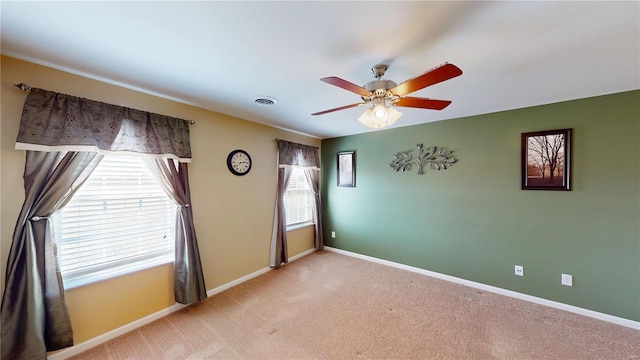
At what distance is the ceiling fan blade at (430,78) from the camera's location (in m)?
1.24

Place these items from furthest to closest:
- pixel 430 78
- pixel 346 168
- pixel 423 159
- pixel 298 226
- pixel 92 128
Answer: pixel 346 168 < pixel 298 226 < pixel 423 159 < pixel 92 128 < pixel 430 78

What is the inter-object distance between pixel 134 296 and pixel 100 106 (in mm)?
1775

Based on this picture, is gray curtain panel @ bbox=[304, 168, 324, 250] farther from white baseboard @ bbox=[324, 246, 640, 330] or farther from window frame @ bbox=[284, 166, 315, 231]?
white baseboard @ bbox=[324, 246, 640, 330]

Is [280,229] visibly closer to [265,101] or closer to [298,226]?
[298,226]

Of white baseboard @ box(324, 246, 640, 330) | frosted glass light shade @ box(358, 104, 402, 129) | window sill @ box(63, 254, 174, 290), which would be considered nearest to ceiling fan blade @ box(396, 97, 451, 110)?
frosted glass light shade @ box(358, 104, 402, 129)

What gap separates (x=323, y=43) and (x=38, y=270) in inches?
103

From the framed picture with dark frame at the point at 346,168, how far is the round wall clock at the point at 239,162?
Result: 178 centimetres

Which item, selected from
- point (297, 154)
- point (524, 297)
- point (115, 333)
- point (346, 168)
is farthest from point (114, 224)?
point (524, 297)

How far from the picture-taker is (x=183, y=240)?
2.49 metres

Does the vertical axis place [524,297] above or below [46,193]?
below

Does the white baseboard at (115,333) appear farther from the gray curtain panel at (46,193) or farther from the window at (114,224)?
the window at (114,224)

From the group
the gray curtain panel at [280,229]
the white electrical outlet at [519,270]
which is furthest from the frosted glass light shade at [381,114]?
the white electrical outlet at [519,270]

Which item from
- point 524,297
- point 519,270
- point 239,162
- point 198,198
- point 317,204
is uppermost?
point 239,162

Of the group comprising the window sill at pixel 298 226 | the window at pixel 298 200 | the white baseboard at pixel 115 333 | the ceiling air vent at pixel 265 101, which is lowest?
the white baseboard at pixel 115 333
